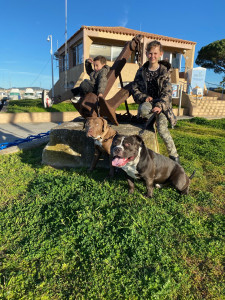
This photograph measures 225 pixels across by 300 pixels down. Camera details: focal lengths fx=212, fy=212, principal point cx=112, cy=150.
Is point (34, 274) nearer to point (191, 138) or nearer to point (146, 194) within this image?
point (146, 194)

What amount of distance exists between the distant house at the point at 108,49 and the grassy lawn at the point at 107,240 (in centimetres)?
1576

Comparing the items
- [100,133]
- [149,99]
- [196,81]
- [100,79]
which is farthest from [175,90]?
[100,133]

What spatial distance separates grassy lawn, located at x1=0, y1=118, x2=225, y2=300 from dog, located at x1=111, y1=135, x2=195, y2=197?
0.22 metres

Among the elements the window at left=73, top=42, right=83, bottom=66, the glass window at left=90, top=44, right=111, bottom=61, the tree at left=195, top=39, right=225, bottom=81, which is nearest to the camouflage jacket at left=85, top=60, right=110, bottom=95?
the window at left=73, top=42, right=83, bottom=66

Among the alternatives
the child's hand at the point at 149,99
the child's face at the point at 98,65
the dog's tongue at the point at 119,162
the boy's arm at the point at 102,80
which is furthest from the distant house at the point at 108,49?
the dog's tongue at the point at 119,162

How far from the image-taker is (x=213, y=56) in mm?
31219

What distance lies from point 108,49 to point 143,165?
19995 millimetres

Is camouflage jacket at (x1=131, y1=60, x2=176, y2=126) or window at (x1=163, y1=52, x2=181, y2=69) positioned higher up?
window at (x1=163, y1=52, x2=181, y2=69)

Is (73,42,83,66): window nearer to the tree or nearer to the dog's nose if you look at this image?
the dog's nose

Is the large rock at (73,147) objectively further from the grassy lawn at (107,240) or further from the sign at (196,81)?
the sign at (196,81)

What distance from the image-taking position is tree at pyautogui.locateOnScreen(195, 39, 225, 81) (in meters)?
29.5

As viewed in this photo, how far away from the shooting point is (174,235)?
252 centimetres

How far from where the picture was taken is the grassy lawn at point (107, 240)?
6.12 feet

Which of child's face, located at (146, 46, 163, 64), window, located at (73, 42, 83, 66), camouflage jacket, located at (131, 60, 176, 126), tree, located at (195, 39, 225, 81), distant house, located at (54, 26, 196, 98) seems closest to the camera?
child's face, located at (146, 46, 163, 64)
